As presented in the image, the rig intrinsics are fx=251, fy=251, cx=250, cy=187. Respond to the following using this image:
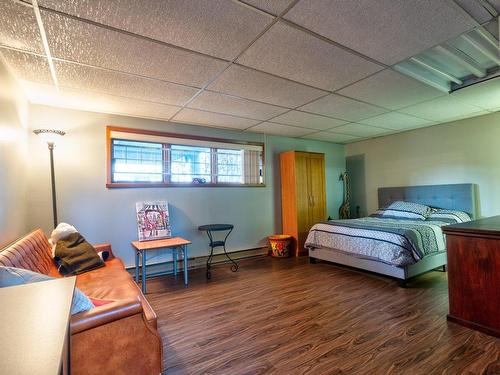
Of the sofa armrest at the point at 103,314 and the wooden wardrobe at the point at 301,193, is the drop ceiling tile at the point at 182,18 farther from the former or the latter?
the wooden wardrobe at the point at 301,193

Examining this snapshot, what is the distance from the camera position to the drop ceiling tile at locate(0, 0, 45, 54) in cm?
158

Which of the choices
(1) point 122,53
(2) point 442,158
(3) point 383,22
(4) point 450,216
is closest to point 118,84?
(1) point 122,53

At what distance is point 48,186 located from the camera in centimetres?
319

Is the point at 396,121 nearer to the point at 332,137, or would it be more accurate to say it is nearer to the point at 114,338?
the point at 332,137

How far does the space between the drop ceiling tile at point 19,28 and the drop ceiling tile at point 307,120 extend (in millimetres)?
2857

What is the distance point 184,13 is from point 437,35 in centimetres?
191

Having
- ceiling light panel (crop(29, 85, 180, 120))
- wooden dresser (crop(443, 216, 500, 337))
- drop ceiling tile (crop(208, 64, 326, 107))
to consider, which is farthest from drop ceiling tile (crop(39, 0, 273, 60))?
wooden dresser (crop(443, 216, 500, 337))

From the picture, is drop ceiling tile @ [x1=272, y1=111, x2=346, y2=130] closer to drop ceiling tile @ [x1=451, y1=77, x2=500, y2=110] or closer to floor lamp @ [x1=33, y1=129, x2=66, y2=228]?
drop ceiling tile @ [x1=451, y1=77, x2=500, y2=110]

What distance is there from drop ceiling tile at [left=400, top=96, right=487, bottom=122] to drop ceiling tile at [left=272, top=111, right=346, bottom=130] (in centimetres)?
105

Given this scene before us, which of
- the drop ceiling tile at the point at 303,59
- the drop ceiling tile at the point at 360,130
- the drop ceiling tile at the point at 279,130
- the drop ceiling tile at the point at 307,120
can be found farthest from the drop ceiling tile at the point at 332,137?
the drop ceiling tile at the point at 303,59

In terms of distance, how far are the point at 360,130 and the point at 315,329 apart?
3.88 m

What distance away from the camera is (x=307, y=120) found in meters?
4.11

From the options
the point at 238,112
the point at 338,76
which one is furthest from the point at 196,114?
the point at 338,76

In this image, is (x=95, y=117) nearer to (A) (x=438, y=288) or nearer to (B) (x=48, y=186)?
(B) (x=48, y=186)
